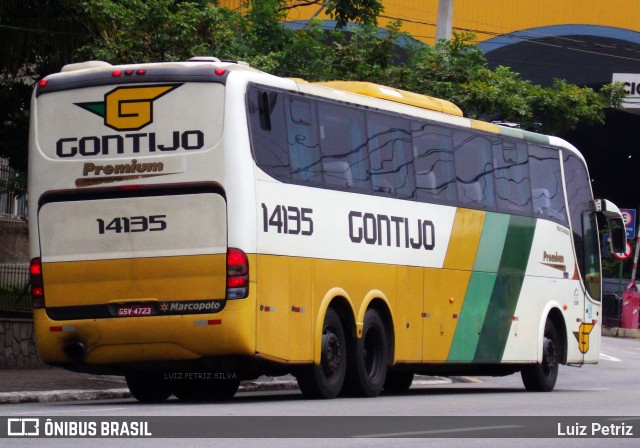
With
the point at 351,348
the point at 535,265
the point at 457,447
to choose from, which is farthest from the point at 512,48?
the point at 457,447

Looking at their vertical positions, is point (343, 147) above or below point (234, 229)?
above

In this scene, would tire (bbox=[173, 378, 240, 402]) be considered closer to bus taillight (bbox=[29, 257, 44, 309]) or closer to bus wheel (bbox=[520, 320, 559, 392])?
bus taillight (bbox=[29, 257, 44, 309])

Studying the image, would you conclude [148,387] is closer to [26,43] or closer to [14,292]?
[26,43]

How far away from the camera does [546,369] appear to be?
2258 centimetres

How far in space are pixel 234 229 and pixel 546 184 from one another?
339 inches

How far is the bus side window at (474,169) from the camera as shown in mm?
20359

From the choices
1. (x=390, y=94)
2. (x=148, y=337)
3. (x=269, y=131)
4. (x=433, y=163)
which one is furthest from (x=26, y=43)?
(x=148, y=337)

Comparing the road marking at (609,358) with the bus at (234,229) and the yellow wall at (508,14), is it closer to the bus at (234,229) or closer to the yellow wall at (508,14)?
the yellow wall at (508,14)

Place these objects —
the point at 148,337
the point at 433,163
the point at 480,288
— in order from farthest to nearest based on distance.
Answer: the point at 480,288 < the point at 433,163 < the point at 148,337

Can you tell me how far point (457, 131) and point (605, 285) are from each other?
1230 inches

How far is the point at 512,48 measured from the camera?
155ft

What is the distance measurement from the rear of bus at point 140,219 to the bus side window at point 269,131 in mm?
280

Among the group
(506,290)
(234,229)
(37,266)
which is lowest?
(506,290)

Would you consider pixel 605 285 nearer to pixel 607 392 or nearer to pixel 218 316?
pixel 607 392
